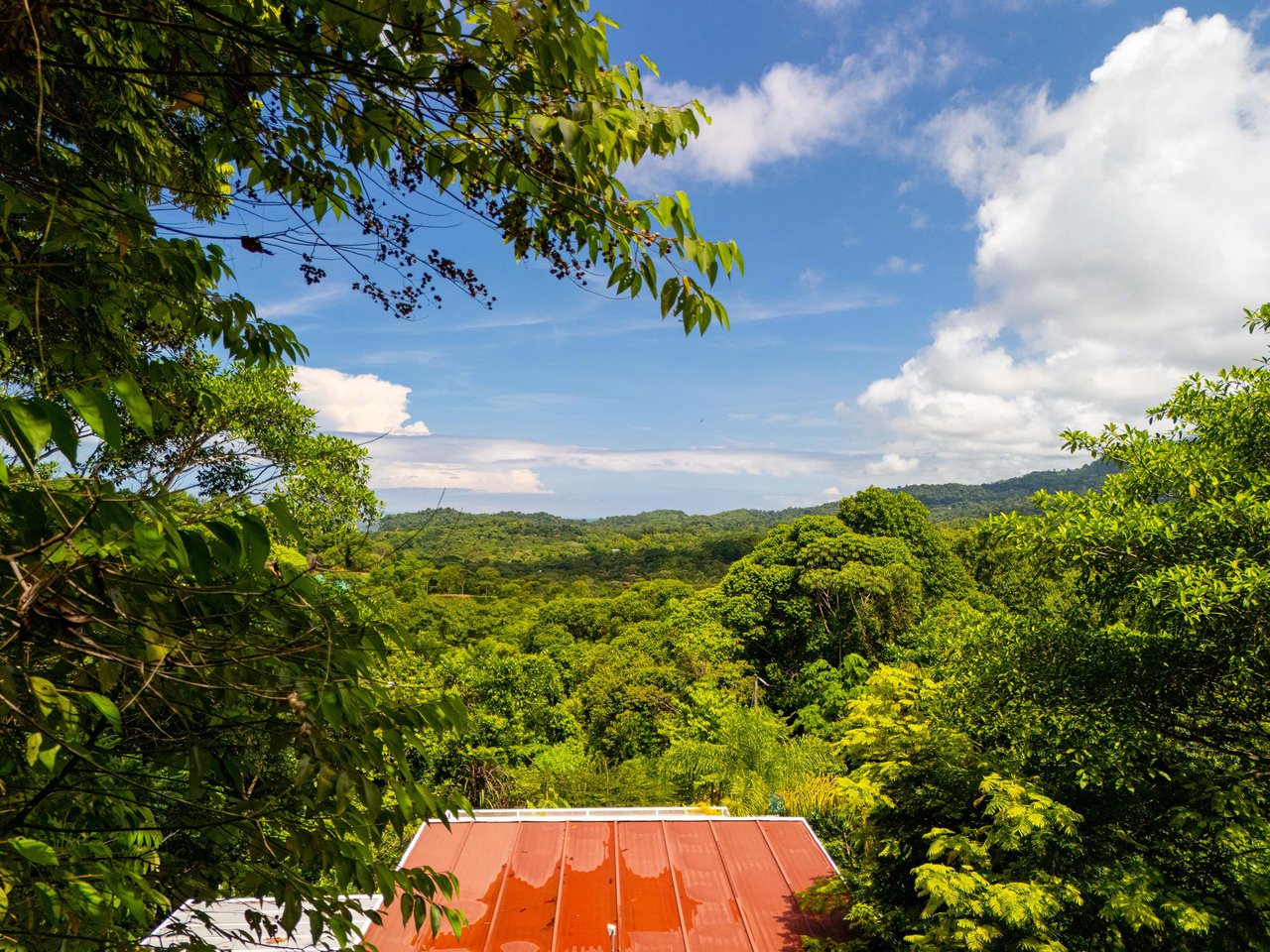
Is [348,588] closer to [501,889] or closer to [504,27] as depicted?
[504,27]

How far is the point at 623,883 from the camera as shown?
7.20 meters

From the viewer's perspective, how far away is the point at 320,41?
1757 mm

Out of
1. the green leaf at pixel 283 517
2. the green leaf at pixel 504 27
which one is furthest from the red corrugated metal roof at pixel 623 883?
the green leaf at pixel 504 27

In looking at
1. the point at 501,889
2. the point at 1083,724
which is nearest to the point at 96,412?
the point at 1083,724

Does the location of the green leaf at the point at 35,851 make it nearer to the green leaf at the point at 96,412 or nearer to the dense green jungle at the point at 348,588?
the dense green jungle at the point at 348,588

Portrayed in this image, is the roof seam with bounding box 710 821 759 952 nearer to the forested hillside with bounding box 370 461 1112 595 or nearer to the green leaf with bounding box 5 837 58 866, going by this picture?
the forested hillside with bounding box 370 461 1112 595

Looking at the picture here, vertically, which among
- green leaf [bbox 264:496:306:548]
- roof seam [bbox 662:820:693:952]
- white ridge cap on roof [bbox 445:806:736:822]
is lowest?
white ridge cap on roof [bbox 445:806:736:822]

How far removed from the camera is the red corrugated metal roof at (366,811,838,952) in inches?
246

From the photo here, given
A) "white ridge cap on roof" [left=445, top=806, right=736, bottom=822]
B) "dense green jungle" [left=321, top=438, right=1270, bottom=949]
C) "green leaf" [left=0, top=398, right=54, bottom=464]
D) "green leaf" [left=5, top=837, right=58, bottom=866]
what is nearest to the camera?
"green leaf" [left=0, top=398, right=54, bottom=464]

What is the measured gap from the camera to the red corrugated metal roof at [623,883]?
246 inches

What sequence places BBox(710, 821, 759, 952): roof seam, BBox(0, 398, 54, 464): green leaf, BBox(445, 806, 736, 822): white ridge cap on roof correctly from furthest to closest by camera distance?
BBox(445, 806, 736, 822): white ridge cap on roof
BBox(710, 821, 759, 952): roof seam
BBox(0, 398, 54, 464): green leaf

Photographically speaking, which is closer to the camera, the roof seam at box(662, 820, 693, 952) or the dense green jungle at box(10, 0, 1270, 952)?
the dense green jungle at box(10, 0, 1270, 952)

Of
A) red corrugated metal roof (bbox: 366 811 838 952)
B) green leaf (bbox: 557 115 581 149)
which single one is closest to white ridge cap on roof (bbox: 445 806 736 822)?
red corrugated metal roof (bbox: 366 811 838 952)

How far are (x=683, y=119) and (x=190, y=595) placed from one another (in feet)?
5.64
